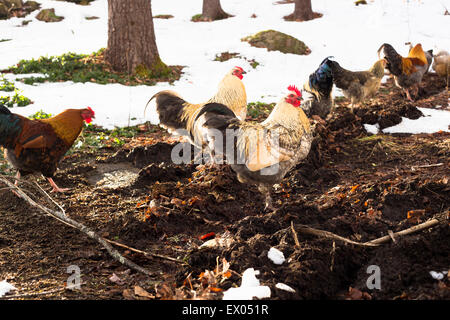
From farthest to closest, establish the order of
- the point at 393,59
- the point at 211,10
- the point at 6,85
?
the point at 211,10 → the point at 6,85 → the point at 393,59

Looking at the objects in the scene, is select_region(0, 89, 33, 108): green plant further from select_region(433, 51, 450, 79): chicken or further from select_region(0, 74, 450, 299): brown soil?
select_region(433, 51, 450, 79): chicken

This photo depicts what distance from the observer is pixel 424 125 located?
22.6 feet

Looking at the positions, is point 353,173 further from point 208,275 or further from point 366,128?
point 208,275

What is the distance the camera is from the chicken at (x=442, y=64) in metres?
10.1

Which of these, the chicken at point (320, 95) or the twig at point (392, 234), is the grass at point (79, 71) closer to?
the chicken at point (320, 95)

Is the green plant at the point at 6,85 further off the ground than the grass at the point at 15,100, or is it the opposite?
the green plant at the point at 6,85

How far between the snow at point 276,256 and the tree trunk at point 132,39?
24.5 feet

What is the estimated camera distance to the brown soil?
2.80 m

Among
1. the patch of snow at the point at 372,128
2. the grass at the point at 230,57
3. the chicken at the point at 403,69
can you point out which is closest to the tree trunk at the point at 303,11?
the grass at the point at 230,57

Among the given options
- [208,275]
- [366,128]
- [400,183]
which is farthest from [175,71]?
[208,275]

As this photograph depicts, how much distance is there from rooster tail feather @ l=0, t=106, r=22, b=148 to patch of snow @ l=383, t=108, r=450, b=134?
217 inches

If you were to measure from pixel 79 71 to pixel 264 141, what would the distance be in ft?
23.3

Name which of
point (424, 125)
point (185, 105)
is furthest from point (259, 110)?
point (424, 125)

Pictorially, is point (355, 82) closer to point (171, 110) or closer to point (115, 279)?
point (171, 110)
